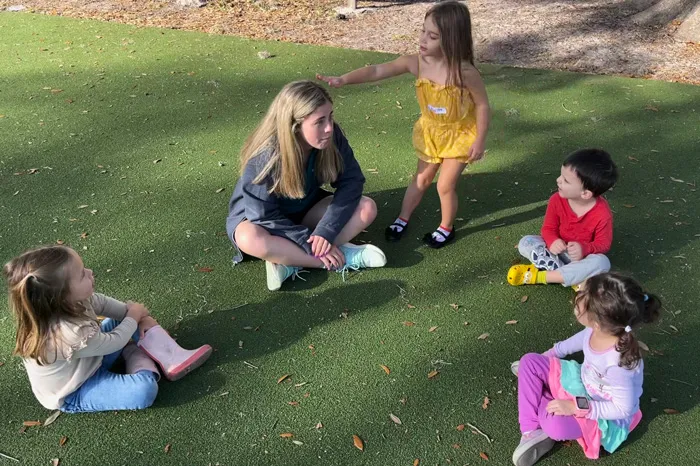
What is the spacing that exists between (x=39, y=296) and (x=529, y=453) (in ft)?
6.73

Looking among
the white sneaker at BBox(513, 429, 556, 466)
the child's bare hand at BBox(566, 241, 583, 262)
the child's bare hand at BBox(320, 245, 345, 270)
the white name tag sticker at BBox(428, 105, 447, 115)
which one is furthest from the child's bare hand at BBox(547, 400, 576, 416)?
the white name tag sticker at BBox(428, 105, 447, 115)

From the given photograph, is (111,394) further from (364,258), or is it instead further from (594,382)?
(594,382)

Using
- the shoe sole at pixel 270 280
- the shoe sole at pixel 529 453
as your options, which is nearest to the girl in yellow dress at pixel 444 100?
the shoe sole at pixel 270 280

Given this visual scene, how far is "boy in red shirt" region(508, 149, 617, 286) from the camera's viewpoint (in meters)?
3.16

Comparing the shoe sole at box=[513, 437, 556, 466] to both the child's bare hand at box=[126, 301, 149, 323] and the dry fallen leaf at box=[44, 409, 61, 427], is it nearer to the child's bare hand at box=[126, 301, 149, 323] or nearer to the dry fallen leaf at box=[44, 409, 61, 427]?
the child's bare hand at box=[126, 301, 149, 323]

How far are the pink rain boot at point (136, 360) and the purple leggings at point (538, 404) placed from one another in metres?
1.65

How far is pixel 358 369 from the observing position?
2902 millimetres

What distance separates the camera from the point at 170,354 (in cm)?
282

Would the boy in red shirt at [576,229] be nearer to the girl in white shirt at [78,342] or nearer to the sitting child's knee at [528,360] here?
the sitting child's knee at [528,360]

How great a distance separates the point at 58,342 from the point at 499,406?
1.91 metres

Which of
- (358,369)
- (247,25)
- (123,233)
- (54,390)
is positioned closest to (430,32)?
(358,369)

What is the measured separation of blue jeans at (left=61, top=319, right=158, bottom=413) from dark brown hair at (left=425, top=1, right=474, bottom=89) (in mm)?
2314

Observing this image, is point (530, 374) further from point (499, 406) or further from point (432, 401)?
point (432, 401)

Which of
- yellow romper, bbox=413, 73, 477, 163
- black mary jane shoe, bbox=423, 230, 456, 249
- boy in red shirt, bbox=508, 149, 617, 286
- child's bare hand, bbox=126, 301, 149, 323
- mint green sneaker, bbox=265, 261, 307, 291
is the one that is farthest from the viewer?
black mary jane shoe, bbox=423, 230, 456, 249
